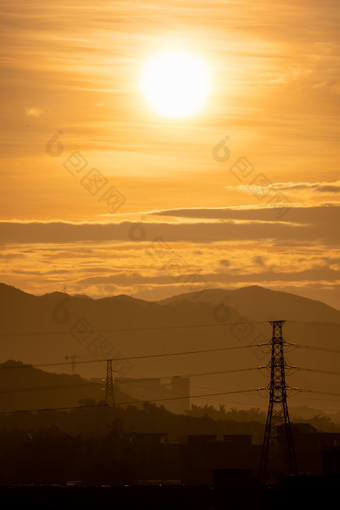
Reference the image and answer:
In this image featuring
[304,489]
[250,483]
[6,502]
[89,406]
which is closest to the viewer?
[304,489]

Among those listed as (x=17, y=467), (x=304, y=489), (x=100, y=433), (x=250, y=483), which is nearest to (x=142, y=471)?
(x=17, y=467)

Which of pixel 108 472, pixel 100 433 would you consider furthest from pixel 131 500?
pixel 100 433

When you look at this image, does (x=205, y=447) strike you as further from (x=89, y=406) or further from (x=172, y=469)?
(x=89, y=406)

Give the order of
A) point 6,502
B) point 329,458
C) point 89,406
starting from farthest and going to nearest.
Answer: point 89,406, point 329,458, point 6,502

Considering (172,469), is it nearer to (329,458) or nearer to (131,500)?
(329,458)

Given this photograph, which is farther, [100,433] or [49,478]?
[100,433]

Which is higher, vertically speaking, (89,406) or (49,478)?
(89,406)

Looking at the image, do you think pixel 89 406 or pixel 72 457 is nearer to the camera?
pixel 72 457

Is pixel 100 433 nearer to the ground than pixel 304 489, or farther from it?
farther from it

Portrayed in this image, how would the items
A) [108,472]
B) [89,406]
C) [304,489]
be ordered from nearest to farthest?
1. [304,489]
2. [108,472]
3. [89,406]
